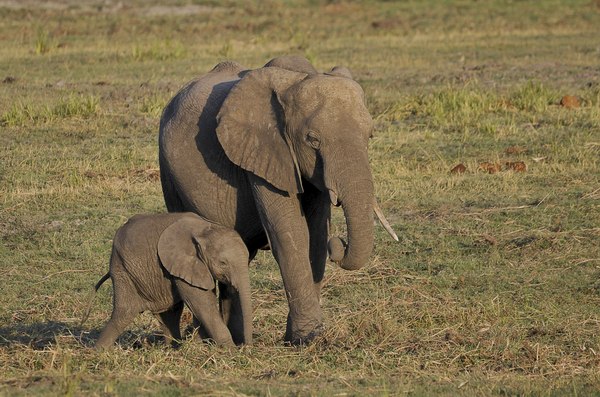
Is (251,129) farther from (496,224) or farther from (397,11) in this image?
(397,11)

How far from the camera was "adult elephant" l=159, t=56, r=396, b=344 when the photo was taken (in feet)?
23.2

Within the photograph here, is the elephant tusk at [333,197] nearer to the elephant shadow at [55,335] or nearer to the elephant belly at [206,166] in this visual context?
the elephant belly at [206,166]

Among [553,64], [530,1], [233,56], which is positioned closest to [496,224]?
[553,64]

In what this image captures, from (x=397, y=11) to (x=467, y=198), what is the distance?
23.7 m

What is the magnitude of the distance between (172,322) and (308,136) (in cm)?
172

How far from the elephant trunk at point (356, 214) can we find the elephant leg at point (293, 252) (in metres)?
0.50

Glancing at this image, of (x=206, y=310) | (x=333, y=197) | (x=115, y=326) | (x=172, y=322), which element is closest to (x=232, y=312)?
(x=172, y=322)

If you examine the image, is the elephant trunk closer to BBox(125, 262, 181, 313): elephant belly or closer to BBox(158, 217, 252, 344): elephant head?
BBox(158, 217, 252, 344): elephant head

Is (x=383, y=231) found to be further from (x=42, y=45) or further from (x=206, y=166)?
(x=42, y=45)

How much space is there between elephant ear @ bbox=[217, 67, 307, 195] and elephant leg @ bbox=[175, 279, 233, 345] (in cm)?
82

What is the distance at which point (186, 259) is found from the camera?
25.1 feet

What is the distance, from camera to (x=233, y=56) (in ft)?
76.6

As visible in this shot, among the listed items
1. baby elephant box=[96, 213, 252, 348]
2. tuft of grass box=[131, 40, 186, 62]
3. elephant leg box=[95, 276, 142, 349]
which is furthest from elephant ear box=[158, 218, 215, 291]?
tuft of grass box=[131, 40, 186, 62]

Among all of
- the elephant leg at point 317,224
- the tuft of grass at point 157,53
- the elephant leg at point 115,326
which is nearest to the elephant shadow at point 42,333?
the elephant leg at point 115,326
